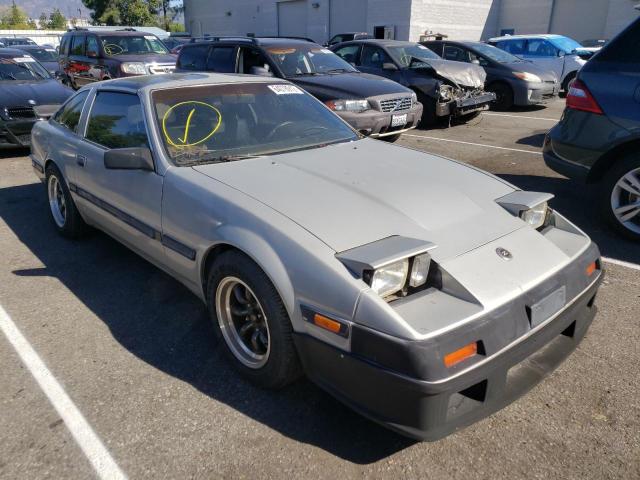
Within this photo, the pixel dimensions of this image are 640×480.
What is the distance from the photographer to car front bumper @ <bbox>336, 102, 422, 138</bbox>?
739cm

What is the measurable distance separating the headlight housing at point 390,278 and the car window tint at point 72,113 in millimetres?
3318

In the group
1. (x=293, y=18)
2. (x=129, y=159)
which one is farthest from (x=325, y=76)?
(x=293, y=18)

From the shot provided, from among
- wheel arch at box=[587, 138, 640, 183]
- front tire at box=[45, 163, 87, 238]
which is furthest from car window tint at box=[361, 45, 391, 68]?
front tire at box=[45, 163, 87, 238]

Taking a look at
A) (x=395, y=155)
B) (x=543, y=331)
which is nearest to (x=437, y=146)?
(x=395, y=155)

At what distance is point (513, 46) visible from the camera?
48.8 ft

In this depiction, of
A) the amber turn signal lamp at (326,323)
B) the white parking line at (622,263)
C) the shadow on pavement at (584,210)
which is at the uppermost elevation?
the amber turn signal lamp at (326,323)

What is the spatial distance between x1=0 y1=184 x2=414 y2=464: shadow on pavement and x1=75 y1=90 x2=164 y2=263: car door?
0.39m

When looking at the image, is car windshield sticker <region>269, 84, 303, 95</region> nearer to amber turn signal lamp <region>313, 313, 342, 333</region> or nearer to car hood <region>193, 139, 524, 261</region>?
car hood <region>193, 139, 524, 261</region>

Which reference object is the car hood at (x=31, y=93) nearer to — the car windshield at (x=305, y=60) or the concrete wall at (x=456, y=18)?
the car windshield at (x=305, y=60)

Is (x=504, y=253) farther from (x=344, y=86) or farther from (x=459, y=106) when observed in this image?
(x=459, y=106)

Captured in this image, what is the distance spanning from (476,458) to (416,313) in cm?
76

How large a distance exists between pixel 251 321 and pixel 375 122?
5400 mm

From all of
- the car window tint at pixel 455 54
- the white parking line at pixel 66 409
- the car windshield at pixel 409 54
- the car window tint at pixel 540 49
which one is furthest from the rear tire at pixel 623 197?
the car window tint at pixel 540 49

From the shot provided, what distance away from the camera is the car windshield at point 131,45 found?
12094 mm
